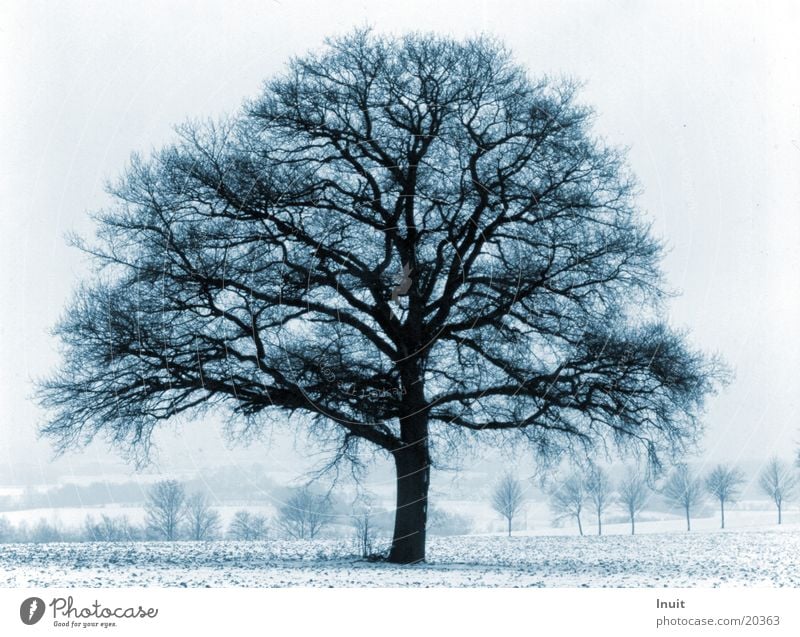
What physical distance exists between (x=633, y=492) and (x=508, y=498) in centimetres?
280

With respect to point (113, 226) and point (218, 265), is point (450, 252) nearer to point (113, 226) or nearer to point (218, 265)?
point (218, 265)

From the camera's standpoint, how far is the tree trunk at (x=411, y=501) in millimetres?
14125

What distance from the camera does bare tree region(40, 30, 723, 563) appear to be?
13711 millimetres

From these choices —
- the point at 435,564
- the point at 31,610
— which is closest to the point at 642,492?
the point at 435,564

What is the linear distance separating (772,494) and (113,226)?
16045mm

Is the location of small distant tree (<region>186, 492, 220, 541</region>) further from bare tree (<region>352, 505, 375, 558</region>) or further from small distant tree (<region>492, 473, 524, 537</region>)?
small distant tree (<region>492, 473, 524, 537</region>)

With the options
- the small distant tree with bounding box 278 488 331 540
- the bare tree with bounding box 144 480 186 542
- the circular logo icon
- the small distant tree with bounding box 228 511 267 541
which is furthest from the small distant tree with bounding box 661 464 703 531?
the circular logo icon

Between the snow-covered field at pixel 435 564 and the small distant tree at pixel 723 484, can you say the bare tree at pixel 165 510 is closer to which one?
the snow-covered field at pixel 435 564

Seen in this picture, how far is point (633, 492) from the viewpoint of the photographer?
728 inches

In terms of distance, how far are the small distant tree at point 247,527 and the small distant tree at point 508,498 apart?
434cm

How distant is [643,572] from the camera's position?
12.3 m

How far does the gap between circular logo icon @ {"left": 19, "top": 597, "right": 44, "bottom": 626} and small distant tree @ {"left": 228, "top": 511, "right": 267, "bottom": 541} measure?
6.44m

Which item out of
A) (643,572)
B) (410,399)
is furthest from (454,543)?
(643,572)

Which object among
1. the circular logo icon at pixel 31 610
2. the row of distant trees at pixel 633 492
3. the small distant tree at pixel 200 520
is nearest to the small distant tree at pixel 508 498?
the row of distant trees at pixel 633 492
